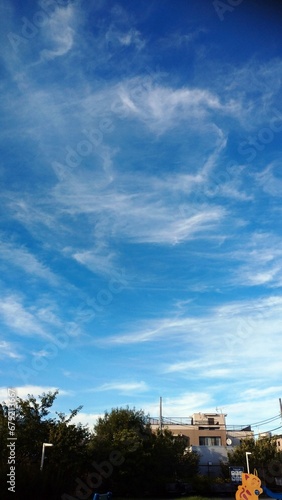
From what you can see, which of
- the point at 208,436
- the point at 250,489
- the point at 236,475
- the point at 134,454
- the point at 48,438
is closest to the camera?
the point at 250,489

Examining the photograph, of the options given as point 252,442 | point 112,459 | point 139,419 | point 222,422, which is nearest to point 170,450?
point 139,419

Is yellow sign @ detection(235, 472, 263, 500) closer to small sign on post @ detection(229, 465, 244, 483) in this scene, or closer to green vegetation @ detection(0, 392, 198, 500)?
green vegetation @ detection(0, 392, 198, 500)

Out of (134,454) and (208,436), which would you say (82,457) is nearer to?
(134,454)

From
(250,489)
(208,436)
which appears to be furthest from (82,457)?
(208,436)

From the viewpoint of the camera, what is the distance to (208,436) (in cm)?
6575

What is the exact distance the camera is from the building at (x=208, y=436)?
51.0 meters

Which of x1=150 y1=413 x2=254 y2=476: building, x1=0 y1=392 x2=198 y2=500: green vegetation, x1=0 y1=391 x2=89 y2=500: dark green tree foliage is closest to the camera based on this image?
x1=0 y1=392 x2=198 y2=500: green vegetation

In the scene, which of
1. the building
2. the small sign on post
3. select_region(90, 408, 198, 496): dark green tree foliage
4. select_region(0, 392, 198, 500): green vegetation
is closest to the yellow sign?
select_region(0, 392, 198, 500): green vegetation

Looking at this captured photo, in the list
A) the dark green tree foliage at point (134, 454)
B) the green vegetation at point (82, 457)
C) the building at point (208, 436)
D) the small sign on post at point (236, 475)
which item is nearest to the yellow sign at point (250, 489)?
the green vegetation at point (82, 457)

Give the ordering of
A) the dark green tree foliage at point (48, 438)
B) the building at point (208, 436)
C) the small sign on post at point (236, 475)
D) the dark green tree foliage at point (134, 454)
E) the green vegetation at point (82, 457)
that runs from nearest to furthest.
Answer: the green vegetation at point (82, 457)
the dark green tree foliage at point (48, 438)
the dark green tree foliage at point (134, 454)
the small sign on post at point (236, 475)
the building at point (208, 436)

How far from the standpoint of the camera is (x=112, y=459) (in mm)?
29516

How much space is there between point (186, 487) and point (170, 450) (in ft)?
12.5

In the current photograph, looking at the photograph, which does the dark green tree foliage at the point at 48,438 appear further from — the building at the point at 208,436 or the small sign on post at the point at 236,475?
the building at the point at 208,436

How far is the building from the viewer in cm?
5100
